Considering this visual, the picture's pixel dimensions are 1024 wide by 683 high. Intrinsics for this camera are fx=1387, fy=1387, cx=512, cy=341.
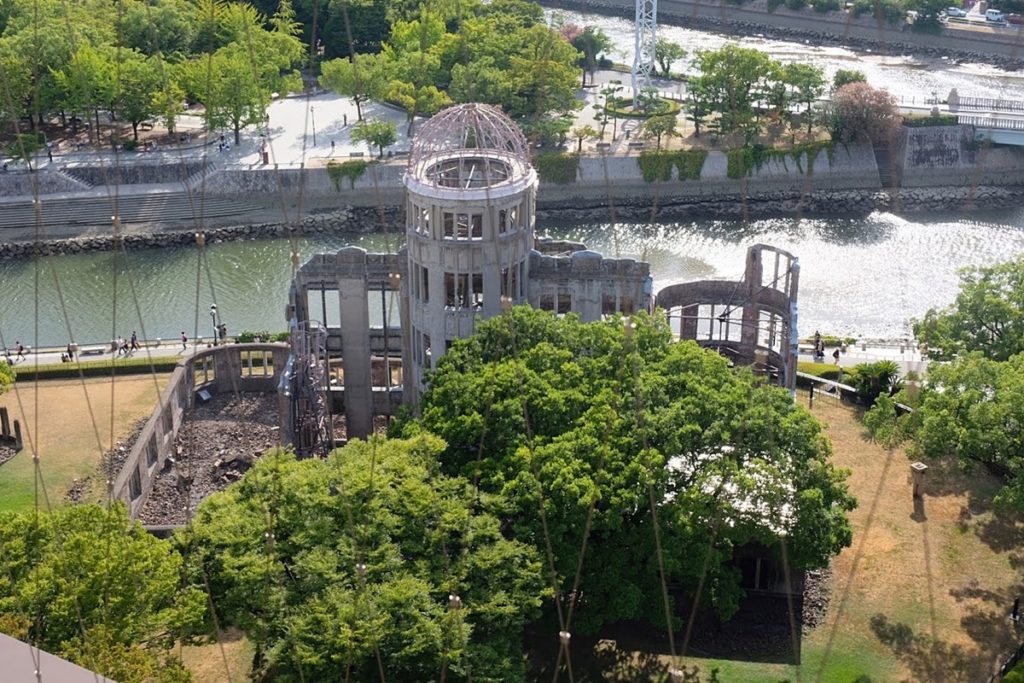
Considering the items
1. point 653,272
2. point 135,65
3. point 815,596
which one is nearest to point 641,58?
point 653,272

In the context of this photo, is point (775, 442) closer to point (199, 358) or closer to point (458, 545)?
point (458, 545)

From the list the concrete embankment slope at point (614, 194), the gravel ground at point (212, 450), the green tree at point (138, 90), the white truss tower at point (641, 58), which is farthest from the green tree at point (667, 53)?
the gravel ground at point (212, 450)

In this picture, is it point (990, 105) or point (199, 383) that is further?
point (990, 105)

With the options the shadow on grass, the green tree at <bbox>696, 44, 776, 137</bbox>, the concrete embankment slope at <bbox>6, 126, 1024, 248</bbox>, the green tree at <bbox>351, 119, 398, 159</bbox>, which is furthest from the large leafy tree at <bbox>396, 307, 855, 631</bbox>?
the green tree at <bbox>696, 44, 776, 137</bbox>

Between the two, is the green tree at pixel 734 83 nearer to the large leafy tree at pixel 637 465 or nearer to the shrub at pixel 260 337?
the shrub at pixel 260 337

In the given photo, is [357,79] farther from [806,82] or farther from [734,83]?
[806,82]

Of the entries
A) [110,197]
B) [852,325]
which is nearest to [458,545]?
[852,325]
